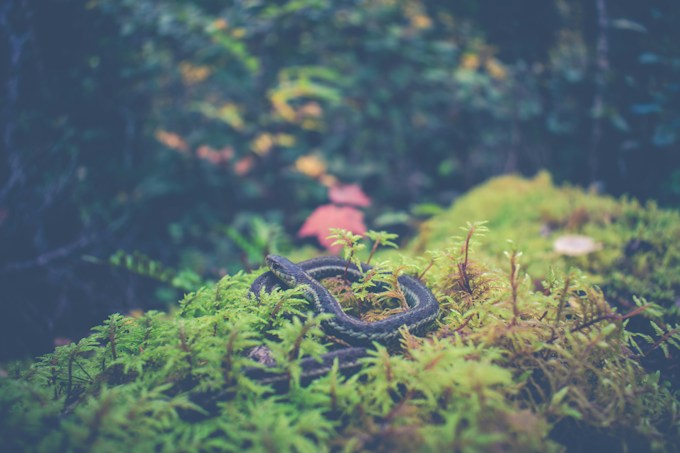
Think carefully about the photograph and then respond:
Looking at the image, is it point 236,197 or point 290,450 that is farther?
point 236,197

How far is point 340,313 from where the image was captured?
2.10 m

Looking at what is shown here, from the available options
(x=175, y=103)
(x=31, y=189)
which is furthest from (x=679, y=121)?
(x=31, y=189)

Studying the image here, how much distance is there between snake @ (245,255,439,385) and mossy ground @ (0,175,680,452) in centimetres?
7

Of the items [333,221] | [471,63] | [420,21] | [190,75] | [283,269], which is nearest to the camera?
[283,269]

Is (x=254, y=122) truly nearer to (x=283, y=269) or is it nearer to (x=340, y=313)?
(x=283, y=269)

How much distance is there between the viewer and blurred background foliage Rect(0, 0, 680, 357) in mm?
4316

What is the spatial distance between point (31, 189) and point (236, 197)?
123 inches

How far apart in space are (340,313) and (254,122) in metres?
5.01

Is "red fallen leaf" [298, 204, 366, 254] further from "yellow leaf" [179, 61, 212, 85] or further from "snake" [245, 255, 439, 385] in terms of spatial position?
"yellow leaf" [179, 61, 212, 85]

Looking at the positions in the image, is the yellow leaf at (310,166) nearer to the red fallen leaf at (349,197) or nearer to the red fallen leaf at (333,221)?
the red fallen leaf at (349,197)

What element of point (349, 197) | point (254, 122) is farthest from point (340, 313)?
point (254, 122)

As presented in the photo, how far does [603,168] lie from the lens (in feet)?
19.5

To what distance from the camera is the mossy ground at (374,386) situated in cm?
144

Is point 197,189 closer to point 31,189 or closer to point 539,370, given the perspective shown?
point 31,189
